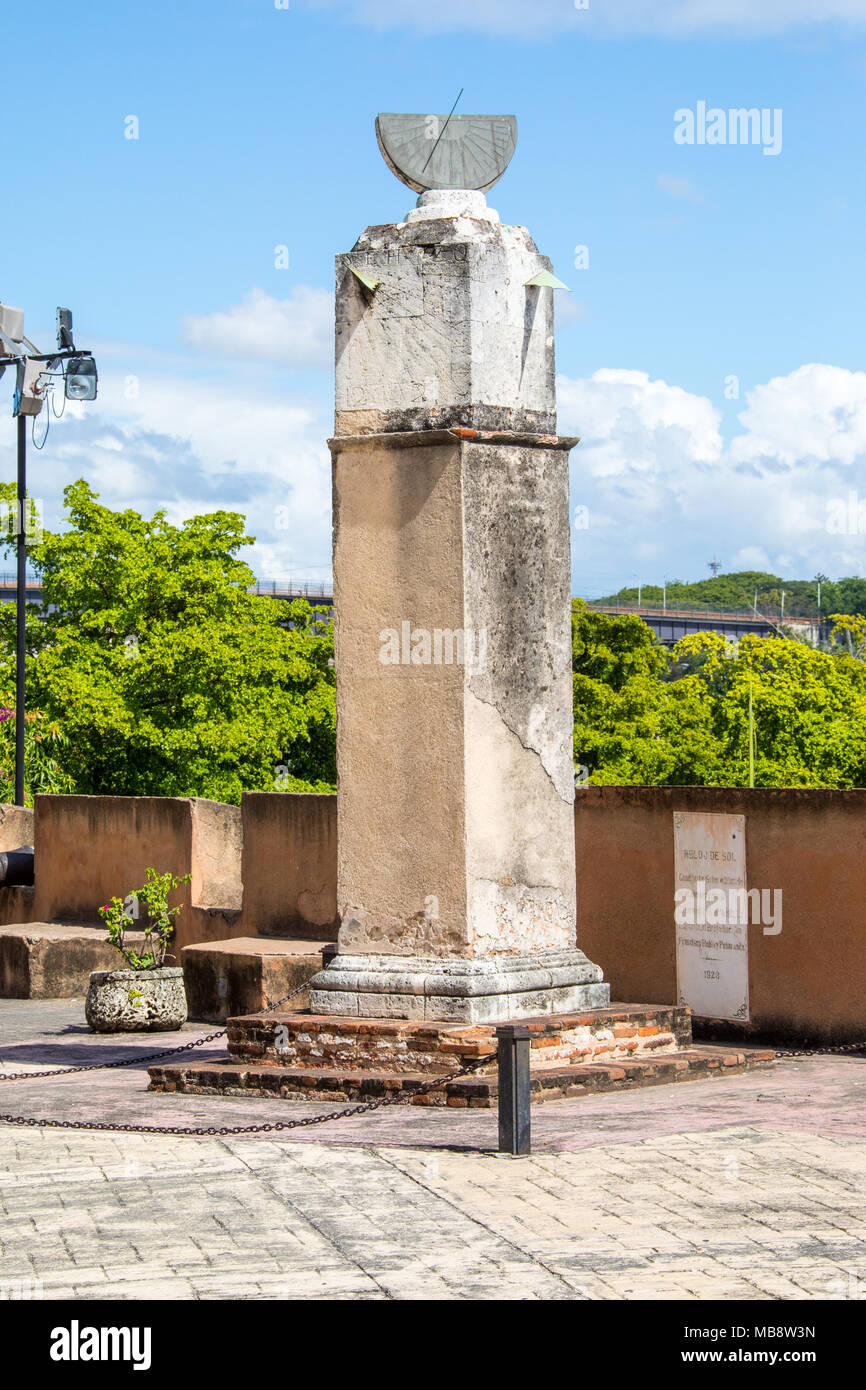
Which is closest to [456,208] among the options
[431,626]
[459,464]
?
[459,464]

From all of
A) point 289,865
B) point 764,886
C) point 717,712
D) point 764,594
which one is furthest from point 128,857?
point 764,594

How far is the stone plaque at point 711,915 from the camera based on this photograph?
41.6 ft

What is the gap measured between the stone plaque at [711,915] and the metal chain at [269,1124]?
128 inches

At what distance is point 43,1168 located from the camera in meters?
8.53

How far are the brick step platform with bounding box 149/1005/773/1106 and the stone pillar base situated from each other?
0.32 ft

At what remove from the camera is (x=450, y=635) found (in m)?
10.4

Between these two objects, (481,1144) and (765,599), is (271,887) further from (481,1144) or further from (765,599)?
(765,599)

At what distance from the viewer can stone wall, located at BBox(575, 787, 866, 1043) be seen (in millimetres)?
12109

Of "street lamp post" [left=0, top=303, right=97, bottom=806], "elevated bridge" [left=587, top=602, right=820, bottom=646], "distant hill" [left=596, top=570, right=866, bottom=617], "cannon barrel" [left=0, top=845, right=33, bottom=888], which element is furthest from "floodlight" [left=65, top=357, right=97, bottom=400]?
"distant hill" [left=596, top=570, right=866, bottom=617]

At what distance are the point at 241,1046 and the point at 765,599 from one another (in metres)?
161

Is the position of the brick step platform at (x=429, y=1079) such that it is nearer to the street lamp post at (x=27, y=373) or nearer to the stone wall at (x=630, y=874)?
the stone wall at (x=630, y=874)

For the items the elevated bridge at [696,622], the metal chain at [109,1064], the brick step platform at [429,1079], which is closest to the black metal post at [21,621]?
the metal chain at [109,1064]

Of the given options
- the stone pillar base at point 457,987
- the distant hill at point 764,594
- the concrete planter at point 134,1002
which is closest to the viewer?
the stone pillar base at point 457,987

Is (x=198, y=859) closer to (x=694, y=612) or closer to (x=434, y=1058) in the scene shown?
(x=434, y=1058)
